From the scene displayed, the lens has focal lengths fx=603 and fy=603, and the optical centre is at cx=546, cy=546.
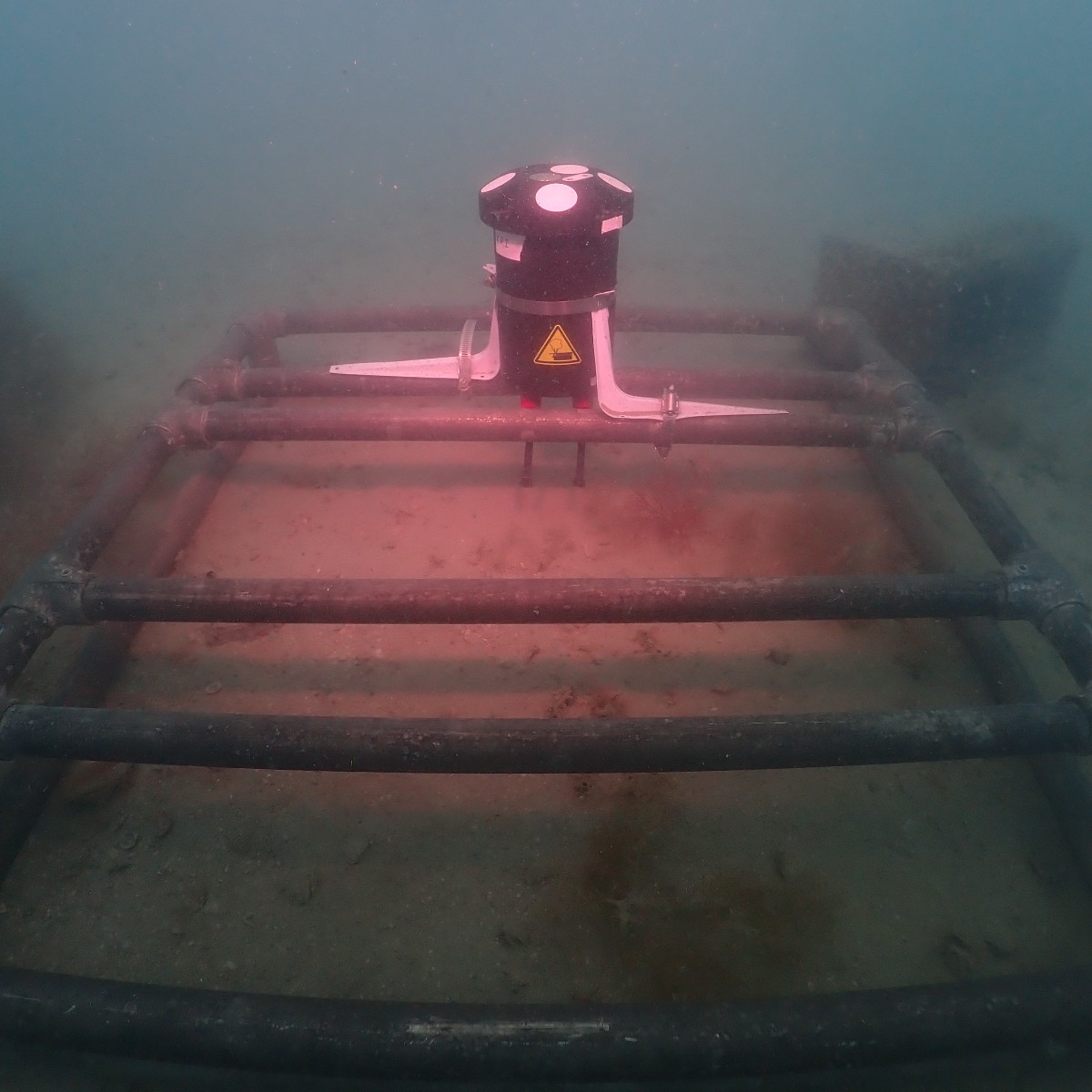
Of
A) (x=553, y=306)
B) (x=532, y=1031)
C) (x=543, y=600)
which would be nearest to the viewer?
(x=532, y=1031)

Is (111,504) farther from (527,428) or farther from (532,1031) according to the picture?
(532,1031)

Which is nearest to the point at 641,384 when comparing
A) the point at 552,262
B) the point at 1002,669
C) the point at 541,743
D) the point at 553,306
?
the point at 553,306

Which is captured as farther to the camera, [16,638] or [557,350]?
[557,350]

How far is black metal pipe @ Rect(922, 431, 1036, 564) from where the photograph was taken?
2.56 metres

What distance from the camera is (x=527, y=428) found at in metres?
3.12

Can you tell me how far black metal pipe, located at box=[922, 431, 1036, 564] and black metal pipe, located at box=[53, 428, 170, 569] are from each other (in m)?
3.89

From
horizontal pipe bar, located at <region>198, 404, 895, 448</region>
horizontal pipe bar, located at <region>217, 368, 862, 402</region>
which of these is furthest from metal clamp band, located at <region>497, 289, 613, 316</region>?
horizontal pipe bar, located at <region>217, 368, 862, 402</region>

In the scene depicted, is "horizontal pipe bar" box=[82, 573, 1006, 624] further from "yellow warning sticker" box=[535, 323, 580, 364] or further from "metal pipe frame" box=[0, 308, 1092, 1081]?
"yellow warning sticker" box=[535, 323, 580, 364]

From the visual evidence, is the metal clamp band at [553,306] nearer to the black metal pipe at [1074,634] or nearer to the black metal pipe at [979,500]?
the black metal pipe at [979,500]

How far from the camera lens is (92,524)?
269 cm

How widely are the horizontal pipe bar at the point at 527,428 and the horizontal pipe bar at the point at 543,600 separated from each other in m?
1.00

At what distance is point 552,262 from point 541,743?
1992 millimetres

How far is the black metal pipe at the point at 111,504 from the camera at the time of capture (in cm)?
257

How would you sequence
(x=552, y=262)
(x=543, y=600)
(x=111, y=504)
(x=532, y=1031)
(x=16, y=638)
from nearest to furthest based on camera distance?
(x=532, y=1031) < (x=16, y=638) < (x=543, y=600) < (x=552, y=262) < (x=111, y=504)
